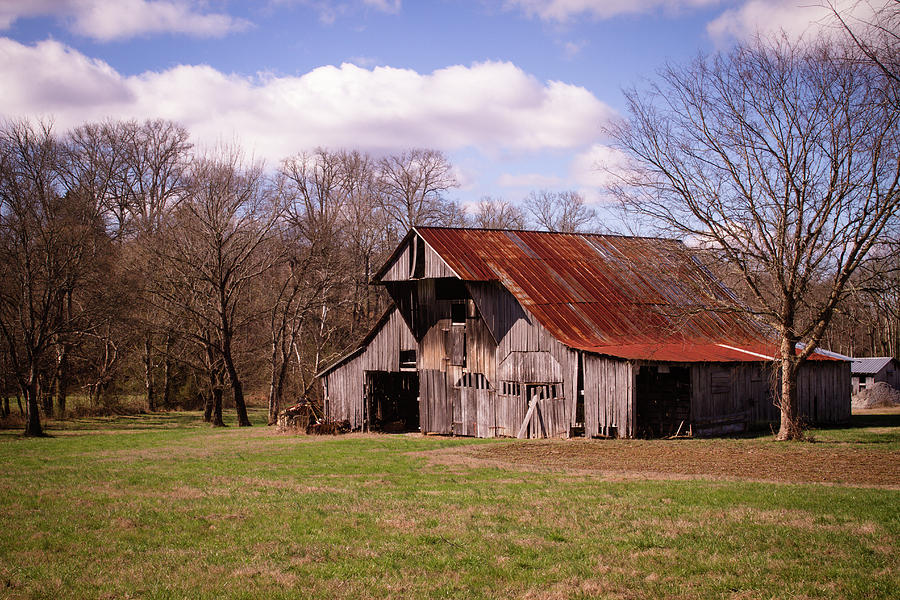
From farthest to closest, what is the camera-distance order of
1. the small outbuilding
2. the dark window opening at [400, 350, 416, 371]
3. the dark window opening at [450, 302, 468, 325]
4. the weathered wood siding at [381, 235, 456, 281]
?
the small outbuilding
the dark window opening at [400, 350, 416, 371]
the dark window opening at [450, 302, 468, 325]
the weathered wood siding at [381, 235, 456, 281]

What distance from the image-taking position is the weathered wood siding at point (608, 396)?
2523cm

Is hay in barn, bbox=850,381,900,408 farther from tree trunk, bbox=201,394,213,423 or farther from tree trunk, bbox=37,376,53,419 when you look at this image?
tree trunk, bbox=37,376,53,419

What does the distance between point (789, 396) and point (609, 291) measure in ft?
31.7

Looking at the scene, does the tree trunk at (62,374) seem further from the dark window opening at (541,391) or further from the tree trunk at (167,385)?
the dark window opening at (541,391)

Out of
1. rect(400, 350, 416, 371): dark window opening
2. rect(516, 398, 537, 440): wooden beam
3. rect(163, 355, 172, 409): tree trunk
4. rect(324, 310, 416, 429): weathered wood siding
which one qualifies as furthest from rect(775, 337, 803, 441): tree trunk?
rect(163, 355, 172, 409): tree trunk

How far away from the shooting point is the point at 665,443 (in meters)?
23.6

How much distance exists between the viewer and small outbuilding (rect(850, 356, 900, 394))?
50.7m

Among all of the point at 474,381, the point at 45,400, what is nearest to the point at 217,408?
the point at 45,400

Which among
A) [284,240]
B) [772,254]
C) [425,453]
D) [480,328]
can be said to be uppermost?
[284,240]

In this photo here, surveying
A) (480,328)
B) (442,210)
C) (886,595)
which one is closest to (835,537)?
(886,595)

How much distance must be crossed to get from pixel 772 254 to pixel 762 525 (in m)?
14.0

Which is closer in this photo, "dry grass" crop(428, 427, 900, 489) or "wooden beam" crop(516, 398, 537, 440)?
"dry grass" crop(428, 427, 900, 489)

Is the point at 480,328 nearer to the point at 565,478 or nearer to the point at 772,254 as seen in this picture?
the point at 772,254

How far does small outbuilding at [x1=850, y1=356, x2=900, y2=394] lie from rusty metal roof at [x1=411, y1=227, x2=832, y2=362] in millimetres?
22560
